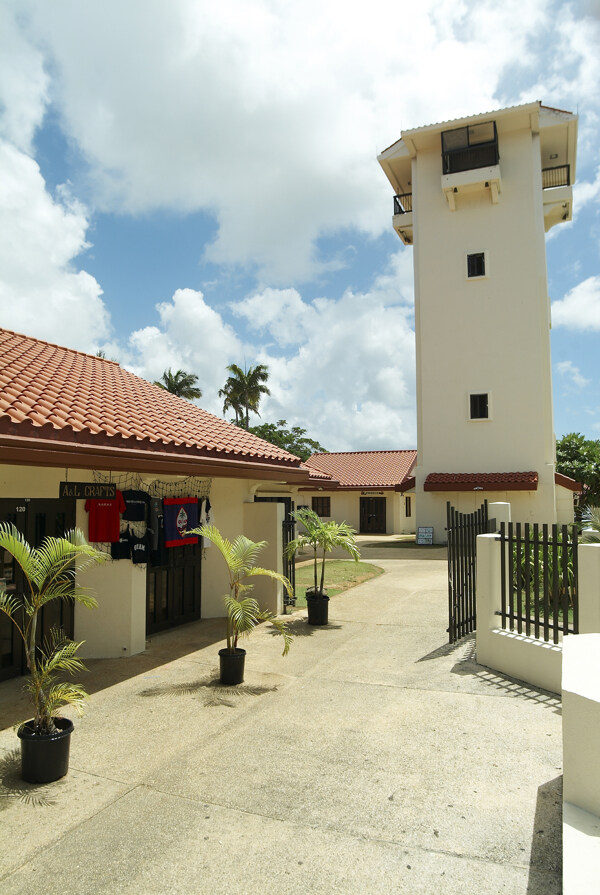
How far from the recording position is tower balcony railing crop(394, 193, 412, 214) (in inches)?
1143

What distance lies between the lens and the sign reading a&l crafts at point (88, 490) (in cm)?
740

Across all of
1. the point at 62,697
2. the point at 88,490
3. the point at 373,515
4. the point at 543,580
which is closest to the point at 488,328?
the point at 373,515

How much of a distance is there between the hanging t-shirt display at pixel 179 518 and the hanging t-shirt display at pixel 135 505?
55cm

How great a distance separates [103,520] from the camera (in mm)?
7977

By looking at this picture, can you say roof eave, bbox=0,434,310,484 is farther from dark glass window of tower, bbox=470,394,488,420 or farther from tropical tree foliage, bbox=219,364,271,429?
tropical tree foliage, bbox=219,364,271,429

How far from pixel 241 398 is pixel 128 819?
42.4 metres

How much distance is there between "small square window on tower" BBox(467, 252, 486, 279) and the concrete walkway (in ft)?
70.4

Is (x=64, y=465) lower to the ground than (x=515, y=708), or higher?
higher

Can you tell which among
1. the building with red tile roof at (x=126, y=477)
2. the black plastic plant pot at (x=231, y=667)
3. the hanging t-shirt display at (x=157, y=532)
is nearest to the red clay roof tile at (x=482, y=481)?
the building with red tile roof at (x=126, y=477)

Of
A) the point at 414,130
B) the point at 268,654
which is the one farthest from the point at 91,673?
the point at 414,130

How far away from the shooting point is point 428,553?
74.3 feet

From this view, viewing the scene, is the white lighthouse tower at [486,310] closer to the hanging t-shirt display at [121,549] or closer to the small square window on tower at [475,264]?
the small square window on tower at [475,264]

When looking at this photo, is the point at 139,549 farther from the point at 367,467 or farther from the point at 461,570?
the point at 367,467

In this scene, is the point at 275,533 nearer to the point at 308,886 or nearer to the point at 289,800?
the point at 289,800
